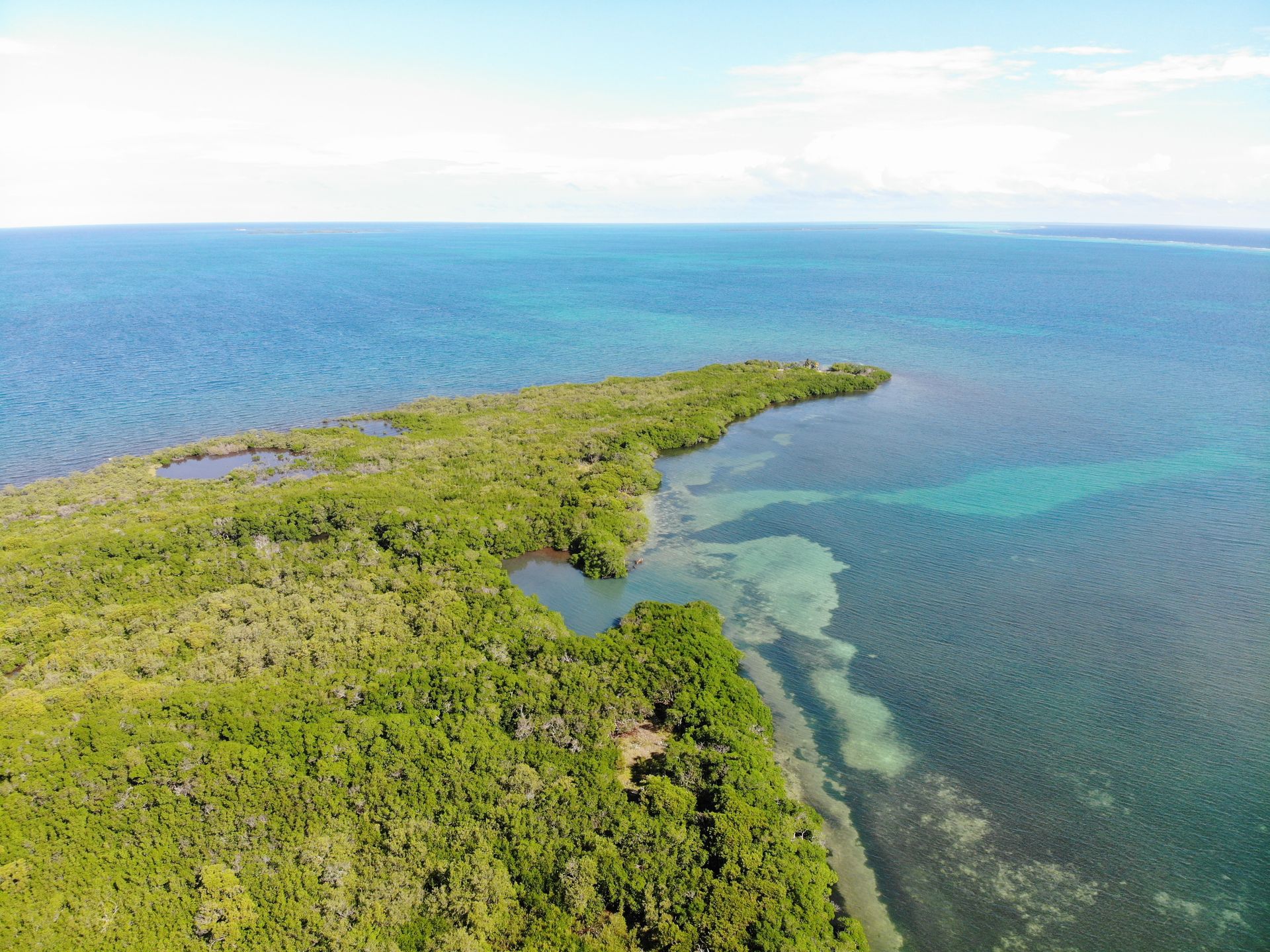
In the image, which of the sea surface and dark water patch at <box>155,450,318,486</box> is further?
dark water patch at <box>155,450,318,486</box>

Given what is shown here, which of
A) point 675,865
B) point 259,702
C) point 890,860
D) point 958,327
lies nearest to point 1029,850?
point 890,860

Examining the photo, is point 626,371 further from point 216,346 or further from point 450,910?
point 450,910

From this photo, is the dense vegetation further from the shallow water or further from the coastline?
the shallow water

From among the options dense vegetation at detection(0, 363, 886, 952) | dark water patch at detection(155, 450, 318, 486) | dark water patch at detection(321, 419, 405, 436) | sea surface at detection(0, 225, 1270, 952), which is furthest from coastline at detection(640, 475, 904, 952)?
dark water patch at detection(321, 419, 405, 436)

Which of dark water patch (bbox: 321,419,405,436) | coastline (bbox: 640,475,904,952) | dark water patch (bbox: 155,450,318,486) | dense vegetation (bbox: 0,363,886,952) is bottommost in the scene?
coastline (bbox: 640,475,904,952)

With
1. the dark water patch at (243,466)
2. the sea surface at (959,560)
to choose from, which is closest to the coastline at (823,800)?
the sea surface at (959,560)
